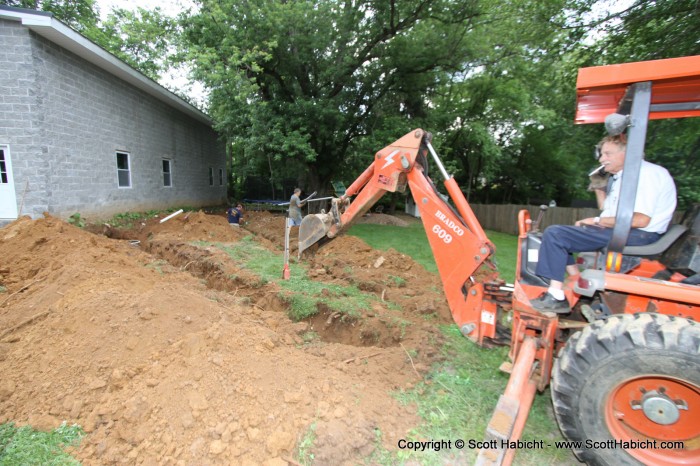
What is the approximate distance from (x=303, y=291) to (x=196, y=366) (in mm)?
2796

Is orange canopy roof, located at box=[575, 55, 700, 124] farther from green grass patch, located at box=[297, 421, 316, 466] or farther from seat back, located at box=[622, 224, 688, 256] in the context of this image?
green grass patch, located at box=[297, 421, 316, 466]

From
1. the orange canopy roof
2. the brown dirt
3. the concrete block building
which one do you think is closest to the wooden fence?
the brown dirt

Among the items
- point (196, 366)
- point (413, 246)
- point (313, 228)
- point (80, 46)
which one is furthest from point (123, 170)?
point (196, 366)

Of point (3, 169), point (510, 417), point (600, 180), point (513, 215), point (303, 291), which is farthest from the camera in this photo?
point (513, 215)

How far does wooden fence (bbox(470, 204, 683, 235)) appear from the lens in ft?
50.3

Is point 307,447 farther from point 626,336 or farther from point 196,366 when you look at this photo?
point 626,336

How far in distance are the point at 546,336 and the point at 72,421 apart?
393 centimetres

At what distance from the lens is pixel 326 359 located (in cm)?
404

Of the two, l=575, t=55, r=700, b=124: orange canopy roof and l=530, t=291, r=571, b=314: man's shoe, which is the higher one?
l=575, t=55, r=700, b=124: orange canopy roof

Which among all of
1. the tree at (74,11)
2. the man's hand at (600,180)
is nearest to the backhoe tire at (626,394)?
the man's hand at (600,180)

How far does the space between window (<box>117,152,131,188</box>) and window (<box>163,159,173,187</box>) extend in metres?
2.74

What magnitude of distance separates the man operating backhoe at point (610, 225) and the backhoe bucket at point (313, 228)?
8.07ft

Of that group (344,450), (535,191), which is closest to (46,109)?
(344,450)

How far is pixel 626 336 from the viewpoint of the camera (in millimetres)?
2498
